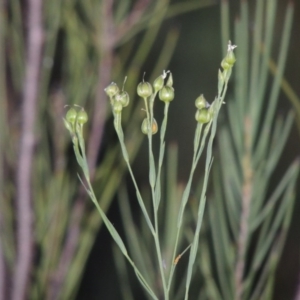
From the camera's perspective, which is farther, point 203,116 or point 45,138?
point 45,138

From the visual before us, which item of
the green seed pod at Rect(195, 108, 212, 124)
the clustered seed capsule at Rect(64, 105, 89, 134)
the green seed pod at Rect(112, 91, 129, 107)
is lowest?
the green seed pod at Rect(195, 108, 212, 124)

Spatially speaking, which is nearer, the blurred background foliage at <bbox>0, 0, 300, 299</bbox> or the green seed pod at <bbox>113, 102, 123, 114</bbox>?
the green seed pod at <bbox>113, 102, 123, 114</bbox>

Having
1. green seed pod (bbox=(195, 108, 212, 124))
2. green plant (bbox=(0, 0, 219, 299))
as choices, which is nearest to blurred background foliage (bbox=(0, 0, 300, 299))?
green plant (bbox=(0, 0, 219, 299))

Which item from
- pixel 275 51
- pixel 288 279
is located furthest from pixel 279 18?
pixel 288 279

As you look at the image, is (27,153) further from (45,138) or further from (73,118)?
(73,118)

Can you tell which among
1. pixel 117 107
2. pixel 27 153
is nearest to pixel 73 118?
pixel 117 107

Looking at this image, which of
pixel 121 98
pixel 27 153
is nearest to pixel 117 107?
pixel 121 98

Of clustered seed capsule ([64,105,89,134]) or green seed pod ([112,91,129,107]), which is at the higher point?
green seed pod ([112,91,129,107])

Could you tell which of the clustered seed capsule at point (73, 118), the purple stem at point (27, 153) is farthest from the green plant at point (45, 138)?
the clustered seed capsule at point (73, 118)

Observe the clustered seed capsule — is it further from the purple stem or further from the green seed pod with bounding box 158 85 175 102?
the purple stem
